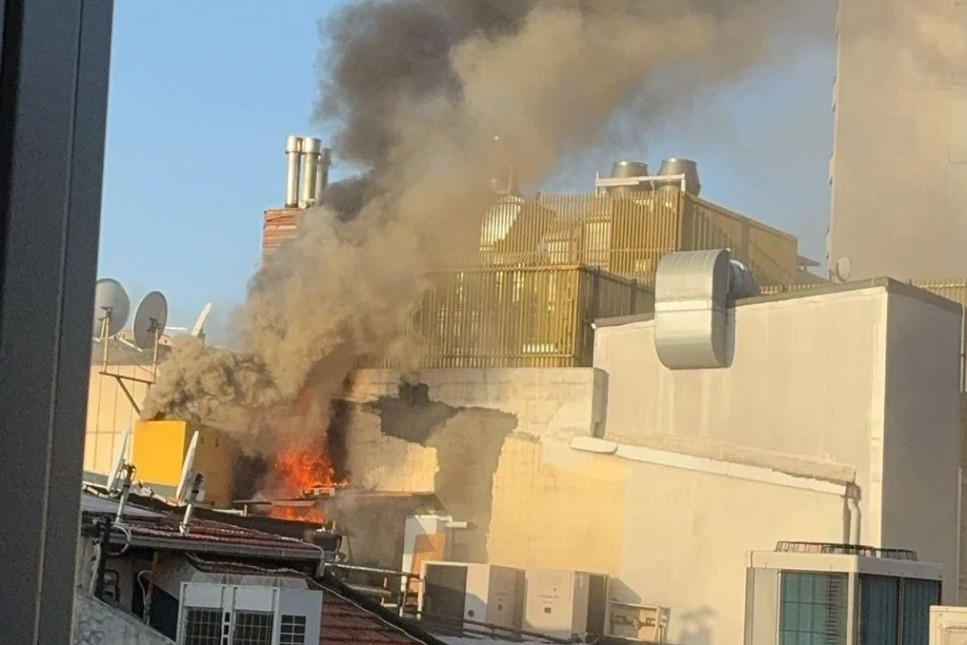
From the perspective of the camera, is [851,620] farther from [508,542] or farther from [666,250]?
[666,250]

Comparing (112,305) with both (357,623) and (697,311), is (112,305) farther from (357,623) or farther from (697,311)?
(357,623)

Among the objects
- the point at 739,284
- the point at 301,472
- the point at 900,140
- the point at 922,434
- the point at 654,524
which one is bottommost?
the point at 654,524

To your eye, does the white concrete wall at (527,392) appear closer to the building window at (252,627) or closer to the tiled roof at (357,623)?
the tiled roof at (357,623)

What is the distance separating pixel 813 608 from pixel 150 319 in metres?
13.6

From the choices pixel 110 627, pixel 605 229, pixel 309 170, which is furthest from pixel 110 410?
pixel 110 627

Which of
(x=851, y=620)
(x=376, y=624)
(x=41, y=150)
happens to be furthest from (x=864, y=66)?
(x=41, y=150)

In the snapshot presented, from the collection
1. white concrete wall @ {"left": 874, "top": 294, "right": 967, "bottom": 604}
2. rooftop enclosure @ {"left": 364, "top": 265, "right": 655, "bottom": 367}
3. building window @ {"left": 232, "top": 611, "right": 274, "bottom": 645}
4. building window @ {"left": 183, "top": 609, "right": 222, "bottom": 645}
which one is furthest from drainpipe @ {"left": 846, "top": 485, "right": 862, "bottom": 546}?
building window @ {"left": 183, "top": 609, "right": 222, "bottom": 645}

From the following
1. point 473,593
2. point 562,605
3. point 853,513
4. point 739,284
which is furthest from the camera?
point 739,284

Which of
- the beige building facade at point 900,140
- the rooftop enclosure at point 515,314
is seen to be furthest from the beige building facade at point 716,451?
the beige building facade at point 900,140

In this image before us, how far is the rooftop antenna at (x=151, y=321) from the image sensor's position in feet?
86.3

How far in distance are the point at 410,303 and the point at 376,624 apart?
13.8 m

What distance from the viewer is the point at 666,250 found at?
101ft

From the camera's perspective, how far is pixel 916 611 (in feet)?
59.6

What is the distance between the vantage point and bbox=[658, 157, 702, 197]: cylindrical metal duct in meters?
33.2
